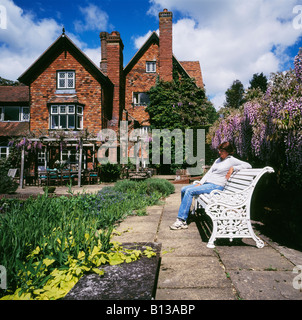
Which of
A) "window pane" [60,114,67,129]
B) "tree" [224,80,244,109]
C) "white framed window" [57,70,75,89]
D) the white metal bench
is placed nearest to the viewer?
the white metal bench

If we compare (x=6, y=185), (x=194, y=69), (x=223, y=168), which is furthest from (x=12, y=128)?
(x=223, y=168)

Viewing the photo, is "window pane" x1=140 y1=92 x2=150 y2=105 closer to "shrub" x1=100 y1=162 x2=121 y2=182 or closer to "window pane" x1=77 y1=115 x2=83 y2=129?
"window pane" x1=77 y1=115 x2=83 y2=129

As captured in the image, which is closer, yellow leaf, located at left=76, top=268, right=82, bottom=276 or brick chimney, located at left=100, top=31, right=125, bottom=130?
yellow leaf, located at left=76, top=268, right=82, bottom=276

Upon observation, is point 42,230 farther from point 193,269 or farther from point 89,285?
point 193,269

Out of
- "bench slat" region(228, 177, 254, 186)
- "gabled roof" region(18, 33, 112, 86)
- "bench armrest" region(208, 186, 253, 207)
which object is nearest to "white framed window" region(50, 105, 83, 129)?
"gabled roof" region(18, 33, 112, 86)

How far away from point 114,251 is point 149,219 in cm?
A: 237

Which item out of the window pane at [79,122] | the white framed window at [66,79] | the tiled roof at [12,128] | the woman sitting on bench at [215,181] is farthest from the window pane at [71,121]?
the woman sitting on bench at [215,181]

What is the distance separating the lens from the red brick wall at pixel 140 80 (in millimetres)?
20266

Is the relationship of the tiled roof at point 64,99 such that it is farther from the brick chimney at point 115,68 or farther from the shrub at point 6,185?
the shrub at point 6,185

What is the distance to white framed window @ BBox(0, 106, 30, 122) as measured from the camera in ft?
69.2

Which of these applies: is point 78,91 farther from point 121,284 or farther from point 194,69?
point 121,284

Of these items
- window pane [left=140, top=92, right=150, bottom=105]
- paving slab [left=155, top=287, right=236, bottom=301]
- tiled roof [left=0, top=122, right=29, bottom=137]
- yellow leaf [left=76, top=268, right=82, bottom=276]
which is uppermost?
window pane [left=140, top=92, right=150, bottom=105]

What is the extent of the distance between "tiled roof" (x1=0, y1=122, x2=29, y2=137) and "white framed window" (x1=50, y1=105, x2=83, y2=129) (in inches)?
147
